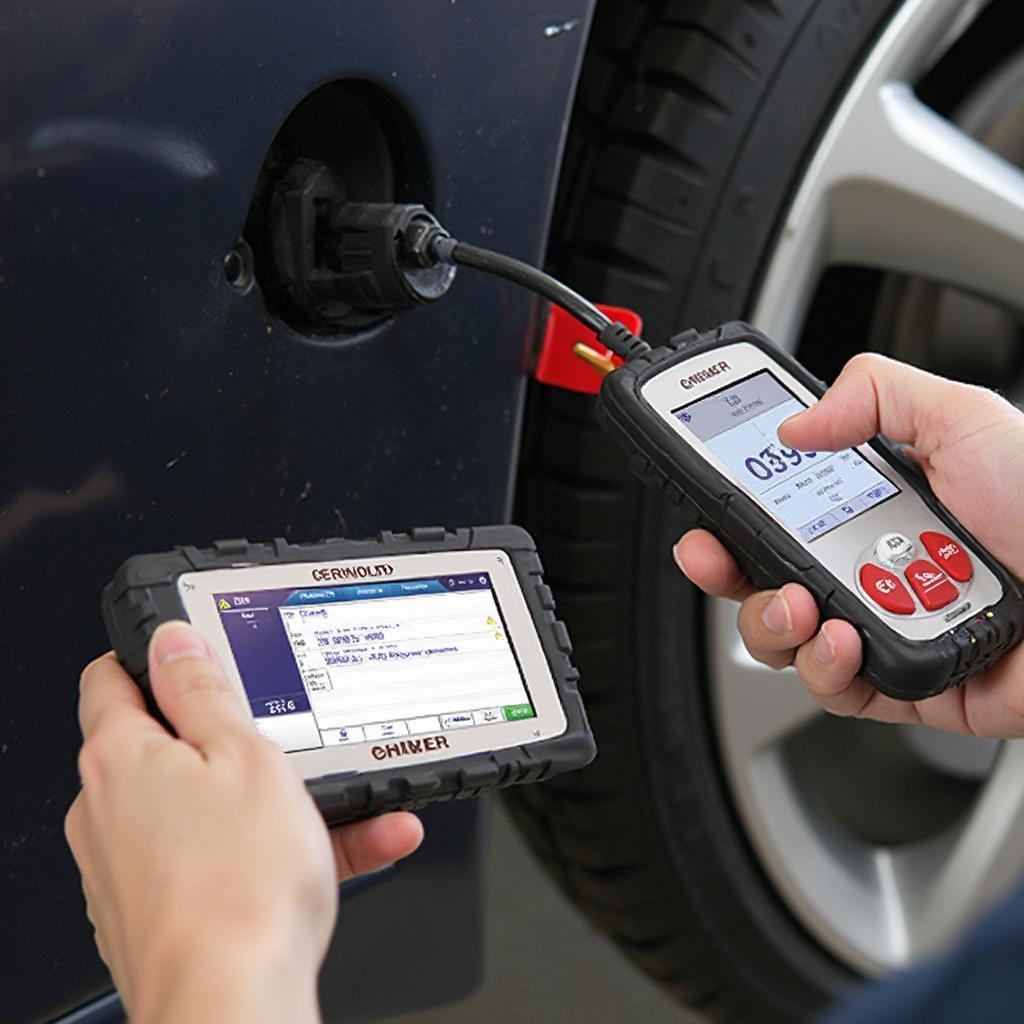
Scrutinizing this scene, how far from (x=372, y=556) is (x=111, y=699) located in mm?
177

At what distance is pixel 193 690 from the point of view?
25.8 inches

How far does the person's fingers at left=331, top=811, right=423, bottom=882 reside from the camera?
2.48 ft

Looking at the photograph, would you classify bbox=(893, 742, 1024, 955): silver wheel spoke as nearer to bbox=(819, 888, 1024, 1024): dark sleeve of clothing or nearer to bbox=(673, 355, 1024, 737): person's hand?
bbox=(673, 355, 1024, 737): person's hand

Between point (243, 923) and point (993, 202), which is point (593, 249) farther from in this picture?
point (243, 923)

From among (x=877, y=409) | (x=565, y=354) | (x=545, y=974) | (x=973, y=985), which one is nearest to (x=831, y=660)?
(x=877, y=409)

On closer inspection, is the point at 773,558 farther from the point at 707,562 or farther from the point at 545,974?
the point at 545,974

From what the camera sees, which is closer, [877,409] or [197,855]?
[197,855]

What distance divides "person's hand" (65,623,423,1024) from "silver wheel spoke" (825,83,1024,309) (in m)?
0.68

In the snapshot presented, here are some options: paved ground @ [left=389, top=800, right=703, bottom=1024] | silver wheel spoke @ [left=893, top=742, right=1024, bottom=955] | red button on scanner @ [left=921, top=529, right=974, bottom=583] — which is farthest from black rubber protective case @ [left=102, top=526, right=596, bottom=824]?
paved ground @ [left=389, top=800, right=703, bottom=1024]

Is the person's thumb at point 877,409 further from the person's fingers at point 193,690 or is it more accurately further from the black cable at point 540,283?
the person's fingers at point 193,690

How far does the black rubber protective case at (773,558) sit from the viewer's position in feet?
2.84

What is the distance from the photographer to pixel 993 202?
1.19 m

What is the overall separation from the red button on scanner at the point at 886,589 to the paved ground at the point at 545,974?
0.75 meters

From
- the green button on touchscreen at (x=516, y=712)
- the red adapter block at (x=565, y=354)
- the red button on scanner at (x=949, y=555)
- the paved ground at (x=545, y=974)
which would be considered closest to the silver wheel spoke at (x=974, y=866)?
the paved ground at (x=545, y=974)
